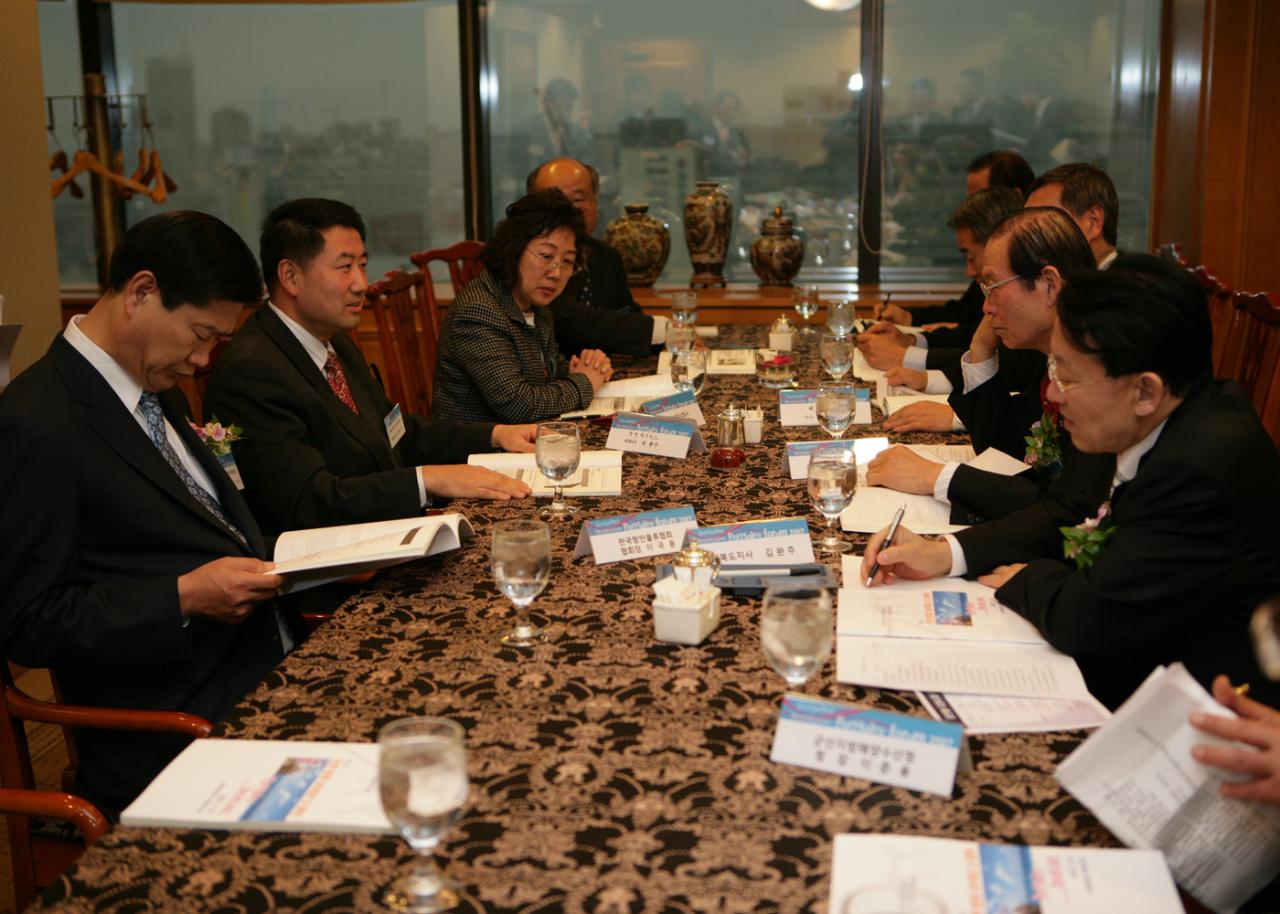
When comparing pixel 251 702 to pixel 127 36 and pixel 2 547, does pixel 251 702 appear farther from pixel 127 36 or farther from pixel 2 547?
pixel 127 36

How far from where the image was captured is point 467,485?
2590 millimetres

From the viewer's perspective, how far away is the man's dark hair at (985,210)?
3.79 m

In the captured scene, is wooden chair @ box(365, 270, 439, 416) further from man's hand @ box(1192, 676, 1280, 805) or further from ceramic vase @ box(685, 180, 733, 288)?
man's hand @ box(1192, 676, 1280, 805)

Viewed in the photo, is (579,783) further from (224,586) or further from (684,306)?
(684,306)

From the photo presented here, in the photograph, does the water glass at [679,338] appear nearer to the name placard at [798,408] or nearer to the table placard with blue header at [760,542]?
the name placard at [798,408]

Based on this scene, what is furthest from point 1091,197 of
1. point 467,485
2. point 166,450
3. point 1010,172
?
point 166,450

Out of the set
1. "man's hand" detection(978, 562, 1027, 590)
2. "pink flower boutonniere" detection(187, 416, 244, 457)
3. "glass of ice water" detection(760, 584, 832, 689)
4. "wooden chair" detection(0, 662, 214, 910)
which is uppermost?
"pink flower boutonniere" detection(187, 416, 244, 457)

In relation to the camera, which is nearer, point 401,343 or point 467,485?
point 467,485

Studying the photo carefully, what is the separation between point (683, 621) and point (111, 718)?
82 cm

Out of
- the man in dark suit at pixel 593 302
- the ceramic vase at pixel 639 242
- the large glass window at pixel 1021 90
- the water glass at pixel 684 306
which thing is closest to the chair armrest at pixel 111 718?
the man in dark suit at pixel 593 302

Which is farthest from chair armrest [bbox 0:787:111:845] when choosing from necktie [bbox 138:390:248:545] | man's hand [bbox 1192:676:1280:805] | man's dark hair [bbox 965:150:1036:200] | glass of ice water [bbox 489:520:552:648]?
man's dark hair [bbox 965:150:1036:200]

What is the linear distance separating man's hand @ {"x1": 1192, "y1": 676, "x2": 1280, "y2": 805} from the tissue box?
0.68m

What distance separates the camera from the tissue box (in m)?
1.72

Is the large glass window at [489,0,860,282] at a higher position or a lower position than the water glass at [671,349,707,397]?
higher
